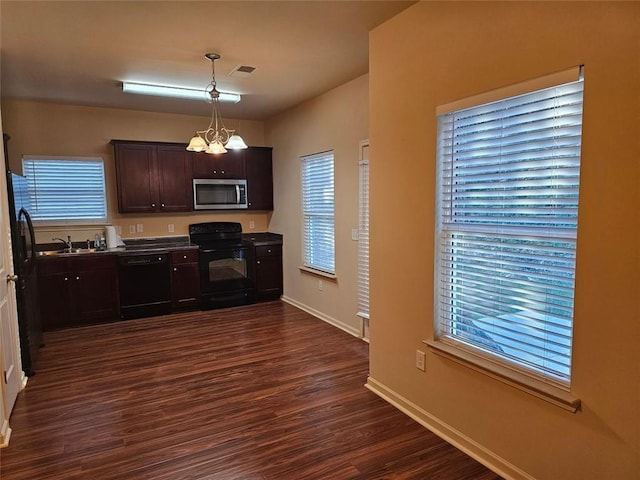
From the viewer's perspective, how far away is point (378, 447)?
2344 mm

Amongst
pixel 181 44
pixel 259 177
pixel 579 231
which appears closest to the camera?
pixel 579 231

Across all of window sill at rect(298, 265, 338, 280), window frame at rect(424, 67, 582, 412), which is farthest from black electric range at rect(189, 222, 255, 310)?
window frame at rect(424, 67, 582, 412)

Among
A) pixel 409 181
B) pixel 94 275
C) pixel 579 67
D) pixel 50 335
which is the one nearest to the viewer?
pixel 579 67

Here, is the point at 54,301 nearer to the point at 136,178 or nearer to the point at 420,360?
the point at 136,178

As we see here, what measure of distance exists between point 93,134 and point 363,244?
3.77 metres

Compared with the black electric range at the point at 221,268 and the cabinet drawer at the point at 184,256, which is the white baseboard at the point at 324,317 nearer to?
the black electric range at the point at 221,268

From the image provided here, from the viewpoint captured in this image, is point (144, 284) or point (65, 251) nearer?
point (65, 251)

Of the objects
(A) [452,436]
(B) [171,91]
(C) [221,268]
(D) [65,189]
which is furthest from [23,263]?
(A) [452,436]

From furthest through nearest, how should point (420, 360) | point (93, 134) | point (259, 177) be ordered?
point (259, 177) → point (93, 134) → point (420, 360)

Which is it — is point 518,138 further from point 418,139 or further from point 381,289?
point 381,289

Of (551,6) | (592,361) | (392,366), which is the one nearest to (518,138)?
(551,6)

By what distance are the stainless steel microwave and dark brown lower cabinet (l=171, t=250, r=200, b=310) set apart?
2.57 feet

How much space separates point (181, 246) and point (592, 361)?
15.2ft

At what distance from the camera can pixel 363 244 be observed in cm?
402
